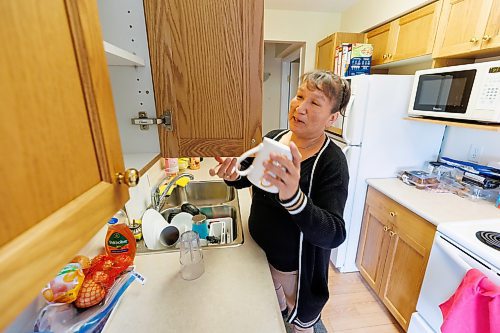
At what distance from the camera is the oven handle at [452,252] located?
103cm

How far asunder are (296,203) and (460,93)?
1.35 meters

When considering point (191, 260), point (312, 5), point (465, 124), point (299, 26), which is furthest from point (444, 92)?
point (299, 26)

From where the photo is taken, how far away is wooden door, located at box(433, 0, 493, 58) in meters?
1.30

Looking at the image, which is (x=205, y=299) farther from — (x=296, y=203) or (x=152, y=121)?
(x=152, y=121)

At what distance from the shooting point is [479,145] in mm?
1598

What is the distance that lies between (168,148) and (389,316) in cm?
189

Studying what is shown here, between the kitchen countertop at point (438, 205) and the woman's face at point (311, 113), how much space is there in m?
0.90

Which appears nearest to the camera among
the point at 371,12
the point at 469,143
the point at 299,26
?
the point at 469,143

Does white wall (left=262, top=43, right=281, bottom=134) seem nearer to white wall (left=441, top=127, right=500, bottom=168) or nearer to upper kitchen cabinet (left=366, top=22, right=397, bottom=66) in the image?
upper kitchen cabinet (left=366, top=22, right=397, bottom=66)

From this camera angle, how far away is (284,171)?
0.56m

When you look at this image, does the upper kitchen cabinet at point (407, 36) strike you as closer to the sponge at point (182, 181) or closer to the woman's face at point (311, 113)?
the woman's face at point (311, 113)

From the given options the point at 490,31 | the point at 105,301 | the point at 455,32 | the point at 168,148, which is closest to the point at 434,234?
the point at 490,31

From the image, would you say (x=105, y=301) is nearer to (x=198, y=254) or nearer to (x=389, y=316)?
(x=198, y=254)

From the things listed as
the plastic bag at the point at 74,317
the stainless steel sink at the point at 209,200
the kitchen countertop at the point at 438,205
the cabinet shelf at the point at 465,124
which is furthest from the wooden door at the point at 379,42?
the plastic bag at the point at 74,317
